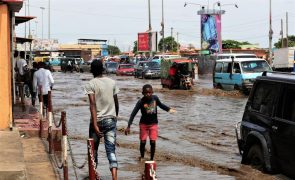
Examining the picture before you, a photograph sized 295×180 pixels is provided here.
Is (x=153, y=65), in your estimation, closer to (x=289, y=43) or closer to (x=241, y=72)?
(x=241, y=72)

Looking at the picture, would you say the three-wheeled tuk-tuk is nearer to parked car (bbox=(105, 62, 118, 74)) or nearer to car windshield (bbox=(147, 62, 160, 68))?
car windshield (bbox=(147, 62, 160, 68))

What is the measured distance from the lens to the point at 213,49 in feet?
220

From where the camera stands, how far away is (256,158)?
332 inches

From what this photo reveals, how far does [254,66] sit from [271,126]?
1909cm

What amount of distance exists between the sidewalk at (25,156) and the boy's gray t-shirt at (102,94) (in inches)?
49.3

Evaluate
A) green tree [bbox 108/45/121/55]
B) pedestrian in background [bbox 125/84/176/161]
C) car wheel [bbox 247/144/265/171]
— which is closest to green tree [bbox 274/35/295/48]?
green tree [bbox 108/45/121/55]

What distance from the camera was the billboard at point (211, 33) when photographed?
66.8m

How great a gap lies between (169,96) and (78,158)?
17359 mm

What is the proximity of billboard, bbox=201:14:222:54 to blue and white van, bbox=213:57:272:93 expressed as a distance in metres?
38.6

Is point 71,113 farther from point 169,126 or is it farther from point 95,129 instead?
point 95,129

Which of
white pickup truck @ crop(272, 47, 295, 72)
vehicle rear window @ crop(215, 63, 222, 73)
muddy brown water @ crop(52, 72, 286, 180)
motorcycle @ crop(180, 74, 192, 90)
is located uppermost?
white pickup truck @ crop(272, 47, 295, 72)

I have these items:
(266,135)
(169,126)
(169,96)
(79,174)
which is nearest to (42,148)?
(79,174)

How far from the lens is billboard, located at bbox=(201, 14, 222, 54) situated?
219 ft

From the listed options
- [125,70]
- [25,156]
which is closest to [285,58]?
[125,70]
